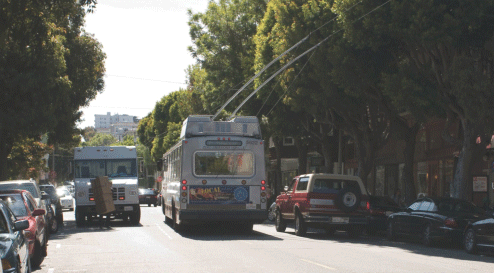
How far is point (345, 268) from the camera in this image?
1316cm

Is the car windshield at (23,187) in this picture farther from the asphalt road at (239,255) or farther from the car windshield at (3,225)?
the car windshield at (3,225)

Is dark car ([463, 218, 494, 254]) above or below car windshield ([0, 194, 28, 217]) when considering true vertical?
below

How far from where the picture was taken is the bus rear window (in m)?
21.9

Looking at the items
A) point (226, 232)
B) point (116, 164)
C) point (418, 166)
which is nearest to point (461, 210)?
point (226, 232)

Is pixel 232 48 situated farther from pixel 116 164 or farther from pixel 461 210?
pixel 461 210

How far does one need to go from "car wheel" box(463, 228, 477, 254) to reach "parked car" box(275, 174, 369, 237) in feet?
13.7

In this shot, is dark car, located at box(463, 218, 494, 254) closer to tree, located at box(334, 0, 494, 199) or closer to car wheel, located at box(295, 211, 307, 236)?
tree, located at box(334, 0, 494, 199)

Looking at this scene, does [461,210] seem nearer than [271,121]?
Yes

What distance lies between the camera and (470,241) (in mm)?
18203

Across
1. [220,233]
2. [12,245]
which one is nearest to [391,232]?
[220,233]

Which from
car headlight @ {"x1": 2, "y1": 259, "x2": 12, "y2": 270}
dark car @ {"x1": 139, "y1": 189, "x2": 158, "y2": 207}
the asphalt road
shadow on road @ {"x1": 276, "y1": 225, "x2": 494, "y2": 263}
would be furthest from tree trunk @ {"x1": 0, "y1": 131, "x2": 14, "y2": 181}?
car headlight @ {"x1": 2, "y1": 259, "x2": 12, "y2": 270}

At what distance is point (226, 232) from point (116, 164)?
7.04 metres

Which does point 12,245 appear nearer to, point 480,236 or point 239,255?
point 239,255

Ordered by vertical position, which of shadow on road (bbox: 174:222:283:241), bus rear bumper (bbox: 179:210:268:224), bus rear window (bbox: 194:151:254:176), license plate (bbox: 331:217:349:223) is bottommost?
shadow on road (bbox: 174:222:283:241)
